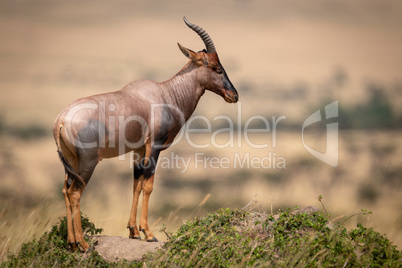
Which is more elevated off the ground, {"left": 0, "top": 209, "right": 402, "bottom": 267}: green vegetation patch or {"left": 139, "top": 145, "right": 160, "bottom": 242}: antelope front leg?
{"left": 139, "top": 145, "right": 160, "bottom": 242}: antelope front leg

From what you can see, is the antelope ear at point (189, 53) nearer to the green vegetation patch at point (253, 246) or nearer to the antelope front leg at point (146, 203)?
the antelope front leg at point (146, 203)

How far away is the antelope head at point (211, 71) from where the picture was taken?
12.0 m

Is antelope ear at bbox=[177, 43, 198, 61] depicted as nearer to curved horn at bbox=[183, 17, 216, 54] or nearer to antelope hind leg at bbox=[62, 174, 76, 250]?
curved horn at bbox=[183, 17, 216, 54]

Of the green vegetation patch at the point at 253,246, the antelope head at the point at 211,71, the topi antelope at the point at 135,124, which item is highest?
the antelope head at the point at 211,71

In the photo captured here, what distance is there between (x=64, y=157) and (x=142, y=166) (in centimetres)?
166

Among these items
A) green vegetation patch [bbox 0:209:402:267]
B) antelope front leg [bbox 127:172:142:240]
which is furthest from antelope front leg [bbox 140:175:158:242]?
green vegetation patch [bbox 0:209:402:267]

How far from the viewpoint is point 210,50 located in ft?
39.7

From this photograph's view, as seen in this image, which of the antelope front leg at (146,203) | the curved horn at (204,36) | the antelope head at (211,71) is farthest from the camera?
the antelope head at (211,71)

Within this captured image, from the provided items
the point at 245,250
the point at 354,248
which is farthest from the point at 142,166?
the point at 354,248

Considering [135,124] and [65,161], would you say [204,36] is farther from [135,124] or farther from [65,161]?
[65,161]

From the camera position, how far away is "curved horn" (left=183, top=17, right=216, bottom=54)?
38.7ft

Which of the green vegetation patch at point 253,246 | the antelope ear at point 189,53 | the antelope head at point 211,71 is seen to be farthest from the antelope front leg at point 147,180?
the antelope ear at point 189,53

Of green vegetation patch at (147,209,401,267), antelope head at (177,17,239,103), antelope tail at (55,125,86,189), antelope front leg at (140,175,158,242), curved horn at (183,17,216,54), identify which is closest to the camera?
green vegetation patch at (147,209,401,267)

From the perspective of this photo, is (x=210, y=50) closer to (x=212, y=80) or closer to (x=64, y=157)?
(x=212, y=80)
